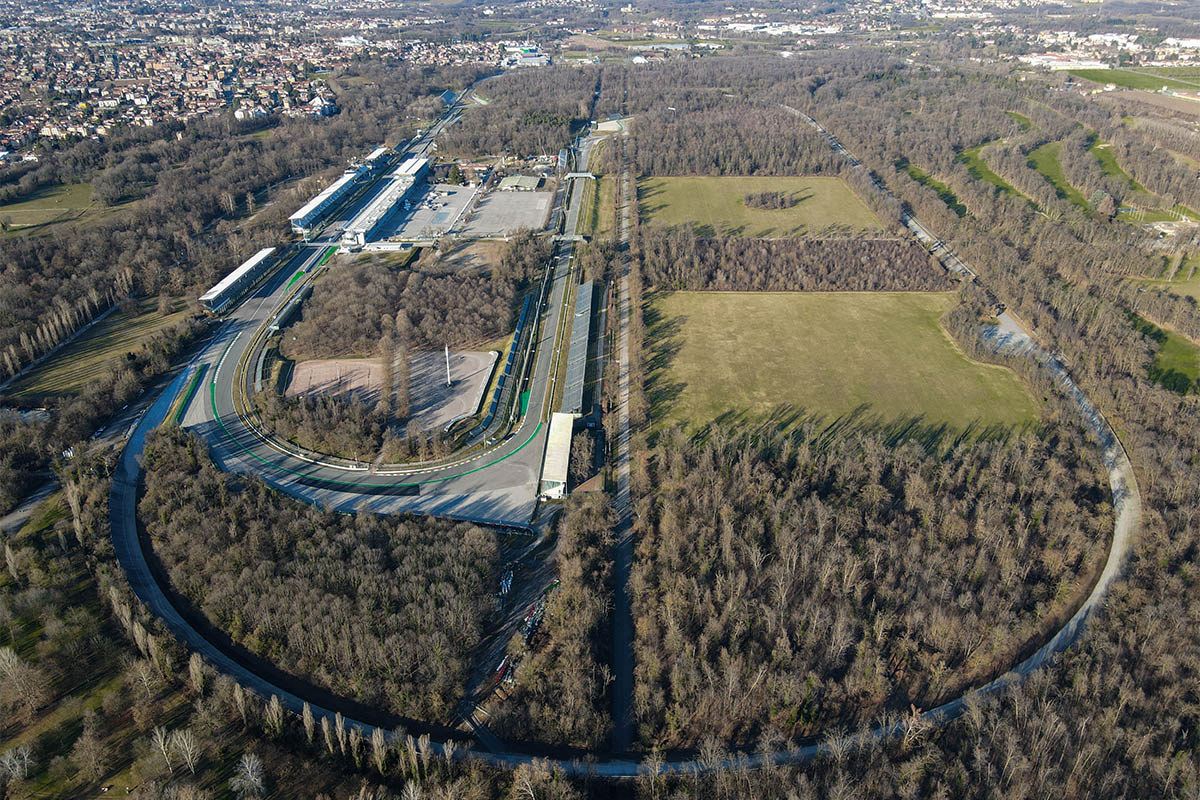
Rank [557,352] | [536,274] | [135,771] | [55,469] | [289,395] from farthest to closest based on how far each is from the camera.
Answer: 1. [536,274]
2. [557,352]
3. [289,395]
4. [55,469]
5. [135,771]

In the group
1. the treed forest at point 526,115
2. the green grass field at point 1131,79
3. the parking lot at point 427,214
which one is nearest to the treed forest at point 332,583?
the parking lot at point 427,214

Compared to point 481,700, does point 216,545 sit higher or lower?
higher

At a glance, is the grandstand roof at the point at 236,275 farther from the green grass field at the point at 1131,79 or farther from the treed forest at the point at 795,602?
the green grass field at the point at 1131,79

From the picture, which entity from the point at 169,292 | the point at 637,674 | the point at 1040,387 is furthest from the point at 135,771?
the point at 1040,387

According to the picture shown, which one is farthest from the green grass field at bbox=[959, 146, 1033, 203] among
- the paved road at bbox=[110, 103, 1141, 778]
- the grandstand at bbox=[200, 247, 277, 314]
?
the grandstand at bbox=[200, 247, 277, 314]

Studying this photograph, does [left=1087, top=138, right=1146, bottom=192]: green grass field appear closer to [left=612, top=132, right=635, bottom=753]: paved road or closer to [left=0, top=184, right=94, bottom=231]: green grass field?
[left=612, top=132, right=635, bottom=753]: paved road

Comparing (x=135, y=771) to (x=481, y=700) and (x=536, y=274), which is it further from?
(x=536, y=274)

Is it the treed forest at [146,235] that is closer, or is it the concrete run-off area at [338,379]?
the treed forest at [146,235]
